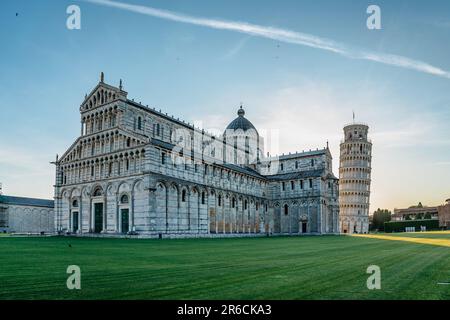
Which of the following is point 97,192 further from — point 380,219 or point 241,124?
point 380,219

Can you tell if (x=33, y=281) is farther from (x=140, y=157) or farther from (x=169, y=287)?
(x=140, y=157)

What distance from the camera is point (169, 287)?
37.3 ft

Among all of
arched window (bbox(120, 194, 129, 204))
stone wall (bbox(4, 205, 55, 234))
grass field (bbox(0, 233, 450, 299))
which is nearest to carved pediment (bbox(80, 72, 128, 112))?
arched window (bbox(120, 194, 129, 204))

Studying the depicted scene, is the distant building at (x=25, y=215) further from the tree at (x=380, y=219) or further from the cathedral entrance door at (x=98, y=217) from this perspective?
the tree at (x=380, y=219)

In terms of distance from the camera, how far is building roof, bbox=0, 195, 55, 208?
3807 inches

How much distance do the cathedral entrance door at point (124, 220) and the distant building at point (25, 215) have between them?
54.4 meters

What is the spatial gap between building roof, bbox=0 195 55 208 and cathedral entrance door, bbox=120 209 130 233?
56.5m

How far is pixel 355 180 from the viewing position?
126375 mm

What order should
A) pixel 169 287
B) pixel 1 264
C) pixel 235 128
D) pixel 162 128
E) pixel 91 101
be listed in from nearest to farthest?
pixel 169 287, pixel 1 264, pixel 91 101, pixel 162 128, pixel 235 128

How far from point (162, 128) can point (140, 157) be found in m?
13.3

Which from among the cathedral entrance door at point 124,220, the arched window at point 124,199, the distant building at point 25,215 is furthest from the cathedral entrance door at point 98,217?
the distant building at point 25,215

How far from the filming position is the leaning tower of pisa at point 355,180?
12544cm

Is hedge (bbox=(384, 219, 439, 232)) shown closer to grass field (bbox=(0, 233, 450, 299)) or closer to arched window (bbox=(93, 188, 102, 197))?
arched window (bbox=(93, 188, 102, 197))
